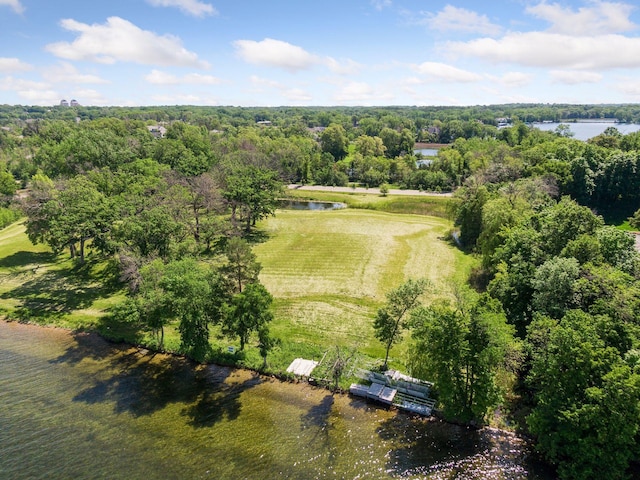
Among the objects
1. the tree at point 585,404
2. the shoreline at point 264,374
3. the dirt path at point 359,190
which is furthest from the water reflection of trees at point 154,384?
the dirt path at point 359,190

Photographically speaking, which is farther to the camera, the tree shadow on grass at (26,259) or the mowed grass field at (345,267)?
the tree shadow on grass at (26,259)

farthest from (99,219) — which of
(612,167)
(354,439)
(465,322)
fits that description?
(612,167)

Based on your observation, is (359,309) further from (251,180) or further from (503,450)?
(251,180)

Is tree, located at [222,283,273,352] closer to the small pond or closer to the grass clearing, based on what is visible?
the grass clearing

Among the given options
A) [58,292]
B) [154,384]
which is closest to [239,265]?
[154,384]

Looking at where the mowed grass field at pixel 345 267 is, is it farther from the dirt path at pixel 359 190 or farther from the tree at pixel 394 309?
the dirt path at pixel 359 190

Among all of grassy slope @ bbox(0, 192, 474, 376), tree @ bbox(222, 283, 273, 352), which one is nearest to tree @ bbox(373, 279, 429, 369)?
grassy slope @ bbox(0, 192, 474, 376)
